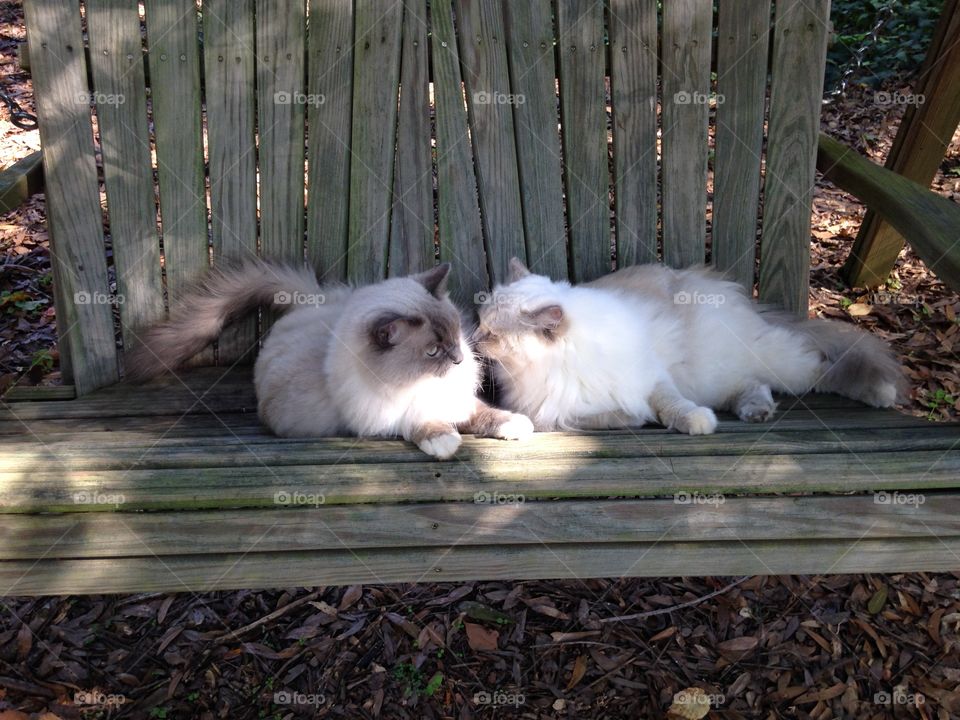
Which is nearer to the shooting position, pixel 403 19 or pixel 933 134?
pixel 403 19

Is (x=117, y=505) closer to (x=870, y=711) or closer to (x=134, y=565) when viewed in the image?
(x=134, y=565)

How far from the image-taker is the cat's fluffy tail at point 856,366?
9.39 ft

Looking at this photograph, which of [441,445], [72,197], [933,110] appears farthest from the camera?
[933,110]

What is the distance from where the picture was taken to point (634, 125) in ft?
10.8

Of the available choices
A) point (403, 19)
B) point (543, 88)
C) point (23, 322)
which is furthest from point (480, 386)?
point (23, 322)

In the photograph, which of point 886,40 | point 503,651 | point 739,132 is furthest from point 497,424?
point 886,40

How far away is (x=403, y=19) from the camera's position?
10.4 ft

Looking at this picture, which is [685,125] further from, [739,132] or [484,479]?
[484,479]

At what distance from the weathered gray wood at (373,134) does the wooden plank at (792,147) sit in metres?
1.47

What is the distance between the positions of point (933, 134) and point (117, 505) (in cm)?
372

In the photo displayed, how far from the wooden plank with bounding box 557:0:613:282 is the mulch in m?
1.37

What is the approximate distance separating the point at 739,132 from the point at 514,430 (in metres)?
1.59

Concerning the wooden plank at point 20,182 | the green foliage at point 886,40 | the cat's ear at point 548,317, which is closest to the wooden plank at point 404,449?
the cat's ear at point 548,317

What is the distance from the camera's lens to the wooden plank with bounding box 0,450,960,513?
2.21 metres
